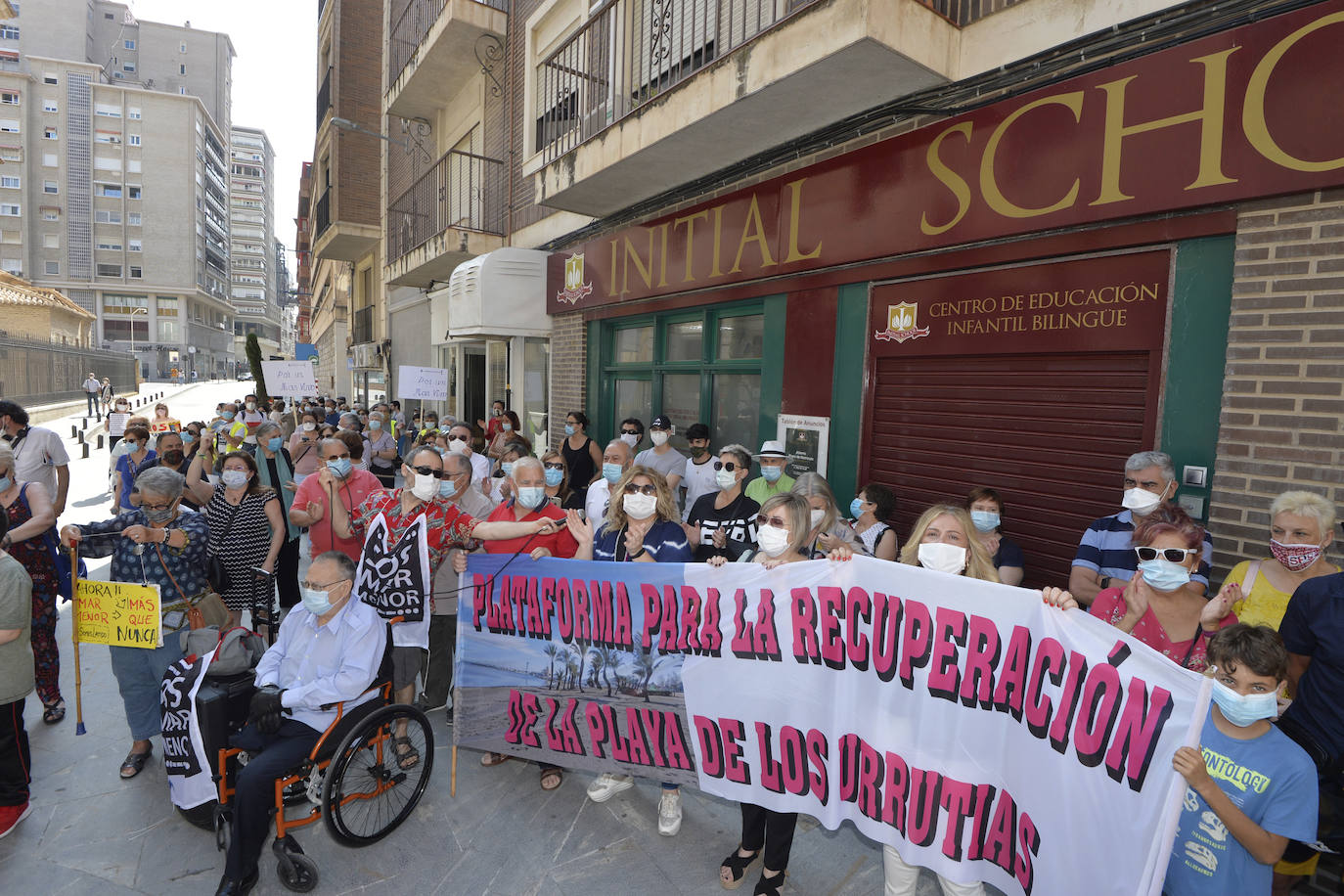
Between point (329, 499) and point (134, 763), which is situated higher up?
point (329, 499)

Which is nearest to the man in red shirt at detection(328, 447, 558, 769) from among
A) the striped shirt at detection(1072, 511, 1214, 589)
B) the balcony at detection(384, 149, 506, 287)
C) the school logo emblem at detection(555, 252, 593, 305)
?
the striped shirt at detection(1072, 511, 1214, 589)

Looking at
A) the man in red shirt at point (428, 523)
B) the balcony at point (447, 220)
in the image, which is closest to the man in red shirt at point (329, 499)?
the man in red shirt at point (428, 523)

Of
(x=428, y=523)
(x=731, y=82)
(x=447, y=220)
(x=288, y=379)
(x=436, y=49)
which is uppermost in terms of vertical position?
(x=436, y=49)

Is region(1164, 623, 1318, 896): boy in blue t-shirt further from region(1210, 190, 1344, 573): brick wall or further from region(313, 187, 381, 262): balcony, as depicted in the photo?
region(313, 187, 381, 262): balcony

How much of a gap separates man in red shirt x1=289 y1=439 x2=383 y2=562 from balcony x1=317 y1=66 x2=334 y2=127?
23.3 meters

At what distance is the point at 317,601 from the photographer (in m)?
3.58

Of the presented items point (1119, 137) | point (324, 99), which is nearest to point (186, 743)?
point (1119, 137)

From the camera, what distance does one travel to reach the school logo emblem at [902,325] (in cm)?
571

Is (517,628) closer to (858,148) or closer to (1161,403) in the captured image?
(1161,403)

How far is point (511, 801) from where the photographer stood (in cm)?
401

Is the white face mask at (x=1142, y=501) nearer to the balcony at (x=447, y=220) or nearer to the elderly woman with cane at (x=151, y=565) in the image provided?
the elderly woman with cane at (x=151, y=565)

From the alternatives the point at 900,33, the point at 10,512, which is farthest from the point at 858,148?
the point at 10,512

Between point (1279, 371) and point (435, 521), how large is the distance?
4983mm

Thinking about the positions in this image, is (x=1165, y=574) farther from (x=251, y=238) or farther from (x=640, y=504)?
(x=251, y=238)
